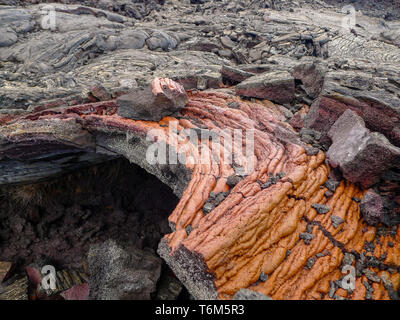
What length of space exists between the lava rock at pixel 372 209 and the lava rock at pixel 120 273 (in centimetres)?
459

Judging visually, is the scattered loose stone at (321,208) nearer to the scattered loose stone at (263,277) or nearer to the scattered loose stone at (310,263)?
the scattered loose stone at (310,263)

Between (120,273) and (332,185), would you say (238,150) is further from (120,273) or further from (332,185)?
(120,273)

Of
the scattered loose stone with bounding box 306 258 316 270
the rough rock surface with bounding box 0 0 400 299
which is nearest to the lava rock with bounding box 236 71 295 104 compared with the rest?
the rough rock surface with bounding box 0 0 400 299

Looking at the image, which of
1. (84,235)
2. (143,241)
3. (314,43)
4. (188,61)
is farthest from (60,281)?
(314,43)

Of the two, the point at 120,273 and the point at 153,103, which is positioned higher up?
the point at 153,103

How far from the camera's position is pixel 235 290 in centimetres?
279

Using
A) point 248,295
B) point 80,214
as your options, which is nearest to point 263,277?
point 248,295

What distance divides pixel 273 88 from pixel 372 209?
3377 mm

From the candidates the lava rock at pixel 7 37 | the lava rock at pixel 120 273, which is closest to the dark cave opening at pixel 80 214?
the lava rock at pixel 120 273

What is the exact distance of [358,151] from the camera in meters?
3.59

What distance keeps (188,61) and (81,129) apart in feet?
21.7

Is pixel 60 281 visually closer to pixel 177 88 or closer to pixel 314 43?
pixel 177 88

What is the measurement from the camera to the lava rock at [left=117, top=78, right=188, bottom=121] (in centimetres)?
508

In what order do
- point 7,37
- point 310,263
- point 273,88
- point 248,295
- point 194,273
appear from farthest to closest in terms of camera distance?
point 7,37
point 273,88
point 310,263
point 194,273
point 248,295
